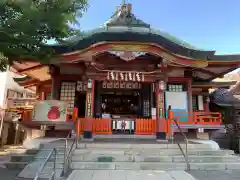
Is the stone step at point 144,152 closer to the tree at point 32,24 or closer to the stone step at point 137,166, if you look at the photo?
the stone step at point 137,166

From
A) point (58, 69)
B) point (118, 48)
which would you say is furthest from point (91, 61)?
point (58, 69)

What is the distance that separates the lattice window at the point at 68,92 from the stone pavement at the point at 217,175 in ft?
25.4

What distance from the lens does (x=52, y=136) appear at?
1155 centimetres

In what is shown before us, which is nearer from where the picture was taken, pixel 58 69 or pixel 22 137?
pixel 58 69

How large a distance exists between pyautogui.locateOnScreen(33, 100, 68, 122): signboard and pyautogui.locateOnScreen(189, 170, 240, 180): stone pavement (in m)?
6.37

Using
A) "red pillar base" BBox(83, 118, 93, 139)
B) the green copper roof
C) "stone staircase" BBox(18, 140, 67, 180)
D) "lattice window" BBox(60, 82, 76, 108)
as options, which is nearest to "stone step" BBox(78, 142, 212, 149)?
"stone staircase" BBox(18, 140, 67, 180)

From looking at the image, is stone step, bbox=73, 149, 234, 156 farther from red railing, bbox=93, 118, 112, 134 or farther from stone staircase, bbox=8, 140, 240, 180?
red railing, bbox=93, 118, 112, 134

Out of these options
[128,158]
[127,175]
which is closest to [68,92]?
[128,158]

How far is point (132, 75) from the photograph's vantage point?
11.0 meters

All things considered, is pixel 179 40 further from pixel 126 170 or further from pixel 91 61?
pixel 126 170

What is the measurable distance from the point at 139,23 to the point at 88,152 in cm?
1050

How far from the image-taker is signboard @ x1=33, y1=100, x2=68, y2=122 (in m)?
10.3

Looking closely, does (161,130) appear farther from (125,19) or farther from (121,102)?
(125,19)

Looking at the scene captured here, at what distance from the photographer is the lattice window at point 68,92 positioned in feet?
40.5
